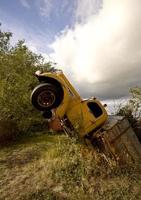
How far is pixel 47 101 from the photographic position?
7.05 m

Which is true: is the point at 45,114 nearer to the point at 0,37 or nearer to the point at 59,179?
the point at 59,179

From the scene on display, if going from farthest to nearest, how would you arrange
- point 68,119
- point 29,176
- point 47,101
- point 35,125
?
point 35,125, point 68,119, point 47,101, point 29,176

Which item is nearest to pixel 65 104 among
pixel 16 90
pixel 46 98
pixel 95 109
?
pixel 46 98

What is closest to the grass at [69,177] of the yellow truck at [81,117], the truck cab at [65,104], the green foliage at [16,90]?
the yellow truck at [81,117]

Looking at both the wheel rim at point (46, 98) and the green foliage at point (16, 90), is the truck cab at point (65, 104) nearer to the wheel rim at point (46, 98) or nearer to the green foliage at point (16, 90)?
the wheel rim at point (46, 98)

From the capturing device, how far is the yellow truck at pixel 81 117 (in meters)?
7.04

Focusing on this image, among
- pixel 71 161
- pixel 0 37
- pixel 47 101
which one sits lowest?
pixel 71 161

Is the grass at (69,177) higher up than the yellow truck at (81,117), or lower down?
lower down

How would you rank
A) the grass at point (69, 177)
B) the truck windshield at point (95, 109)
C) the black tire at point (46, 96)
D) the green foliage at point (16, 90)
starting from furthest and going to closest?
the green foliage at point (16, 90)
the truck windshield at point (95, 109)
the black tire at point (46, 96)
the grass at point (69, 177)

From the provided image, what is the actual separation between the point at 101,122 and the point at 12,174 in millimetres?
2762

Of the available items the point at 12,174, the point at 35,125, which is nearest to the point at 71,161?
the point at 12,174

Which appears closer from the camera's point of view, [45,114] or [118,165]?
[118,165]

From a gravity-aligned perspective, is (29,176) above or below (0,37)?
below

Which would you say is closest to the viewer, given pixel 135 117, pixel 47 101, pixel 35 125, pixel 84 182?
pixel 84 182
